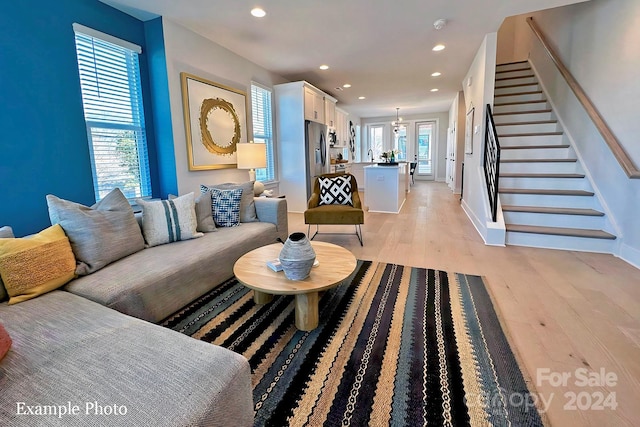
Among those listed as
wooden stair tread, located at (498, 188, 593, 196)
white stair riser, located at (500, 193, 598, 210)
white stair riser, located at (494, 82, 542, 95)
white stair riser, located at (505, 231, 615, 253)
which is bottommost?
white stair riser, located at (505, 231, 615, 253)

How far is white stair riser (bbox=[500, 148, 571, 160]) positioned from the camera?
13.1 ft

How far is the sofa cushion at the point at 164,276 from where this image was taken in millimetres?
1666

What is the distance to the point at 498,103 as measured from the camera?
4984 mm

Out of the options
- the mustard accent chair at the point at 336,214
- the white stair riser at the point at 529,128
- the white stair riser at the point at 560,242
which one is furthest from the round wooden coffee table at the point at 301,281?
the white stair riser at the point at 529,128

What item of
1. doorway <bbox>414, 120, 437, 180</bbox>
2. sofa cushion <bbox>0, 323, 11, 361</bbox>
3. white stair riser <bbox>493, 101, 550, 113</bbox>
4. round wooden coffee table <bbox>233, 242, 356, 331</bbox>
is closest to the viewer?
sofa cushion <bbox>0, 323, 11, 361</bbox>

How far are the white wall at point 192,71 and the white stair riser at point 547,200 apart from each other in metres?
3.64

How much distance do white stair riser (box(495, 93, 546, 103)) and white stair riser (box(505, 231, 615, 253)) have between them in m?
2.83

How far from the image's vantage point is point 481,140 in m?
4.03

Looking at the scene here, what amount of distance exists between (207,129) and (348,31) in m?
2.08

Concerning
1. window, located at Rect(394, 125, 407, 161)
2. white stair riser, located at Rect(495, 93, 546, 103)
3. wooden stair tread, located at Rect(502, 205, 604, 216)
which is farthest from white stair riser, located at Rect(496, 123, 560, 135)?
window, located at Rect(394, 125, 407, 161)

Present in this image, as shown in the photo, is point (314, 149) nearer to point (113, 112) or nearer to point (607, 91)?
point (113, 112)

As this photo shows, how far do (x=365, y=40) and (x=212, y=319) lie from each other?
3.67 metres

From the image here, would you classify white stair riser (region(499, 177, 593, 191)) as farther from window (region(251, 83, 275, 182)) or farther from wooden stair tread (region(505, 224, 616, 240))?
window (region(251, 83, 275, 182))

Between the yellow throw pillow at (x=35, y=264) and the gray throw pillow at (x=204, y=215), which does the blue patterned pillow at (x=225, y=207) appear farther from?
the yellow throw pillow at (x=35, y=264)
